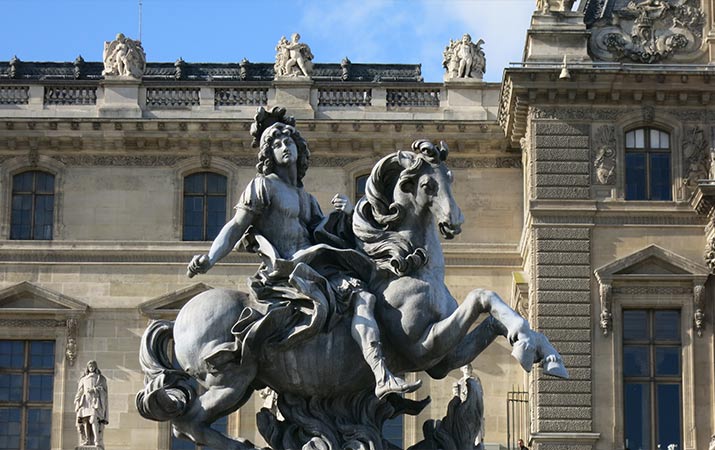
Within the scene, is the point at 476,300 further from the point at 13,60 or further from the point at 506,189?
the point at 13,60

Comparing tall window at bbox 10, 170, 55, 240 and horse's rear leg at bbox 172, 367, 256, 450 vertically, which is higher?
tall window at bbox 10, 170, 55, 240

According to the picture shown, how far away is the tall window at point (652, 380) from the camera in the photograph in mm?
39969

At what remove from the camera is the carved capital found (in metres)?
40.4


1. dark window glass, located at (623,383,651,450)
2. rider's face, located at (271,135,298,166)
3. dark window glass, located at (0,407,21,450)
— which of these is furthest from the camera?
dark window glass, located at (0,407,21,450)

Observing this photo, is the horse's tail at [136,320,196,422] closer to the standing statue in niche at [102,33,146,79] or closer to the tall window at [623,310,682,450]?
the tall window at [623,310,682,450]

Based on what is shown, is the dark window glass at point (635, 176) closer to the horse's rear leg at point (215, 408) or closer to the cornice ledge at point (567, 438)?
the cornice ledge at point (567, 438)

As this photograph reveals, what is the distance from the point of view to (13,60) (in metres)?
48.2

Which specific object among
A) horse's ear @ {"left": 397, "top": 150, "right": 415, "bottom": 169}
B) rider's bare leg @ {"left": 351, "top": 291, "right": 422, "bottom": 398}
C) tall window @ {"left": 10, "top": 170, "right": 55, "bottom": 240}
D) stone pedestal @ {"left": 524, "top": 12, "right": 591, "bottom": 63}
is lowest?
rider's bare leg @ {"left": 351, "top": 291, "right": 422, "bottom": 398}

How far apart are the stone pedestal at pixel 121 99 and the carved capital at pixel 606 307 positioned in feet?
34.9

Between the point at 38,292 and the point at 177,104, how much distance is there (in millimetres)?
4987

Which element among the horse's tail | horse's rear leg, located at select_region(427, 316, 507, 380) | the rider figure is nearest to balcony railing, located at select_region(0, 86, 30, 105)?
the rider figure

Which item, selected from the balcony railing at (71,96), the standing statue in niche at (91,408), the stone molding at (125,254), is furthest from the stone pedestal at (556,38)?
the standing statue in niche at (91,408)

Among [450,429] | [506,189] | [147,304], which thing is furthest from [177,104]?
[450,429]

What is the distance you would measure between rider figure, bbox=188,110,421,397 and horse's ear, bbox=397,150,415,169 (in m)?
0.55
